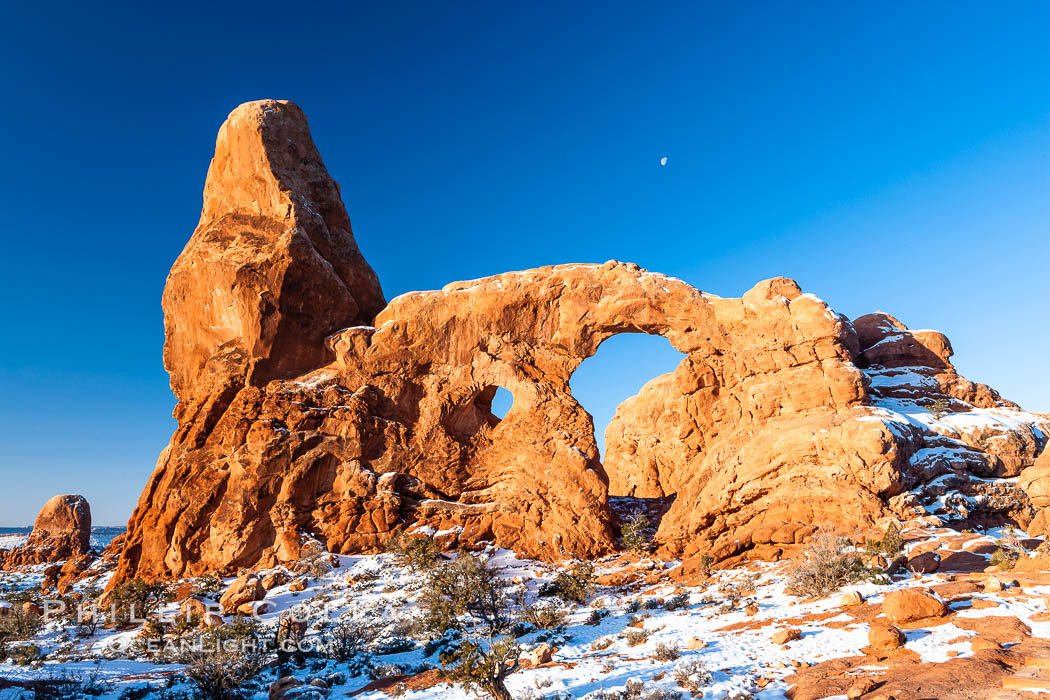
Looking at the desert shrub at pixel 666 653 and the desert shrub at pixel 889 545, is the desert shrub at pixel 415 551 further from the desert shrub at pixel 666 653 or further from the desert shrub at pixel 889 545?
the desert shrub at pixel 889 545

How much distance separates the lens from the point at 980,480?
21.5 m

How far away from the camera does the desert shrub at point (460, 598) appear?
16.3m

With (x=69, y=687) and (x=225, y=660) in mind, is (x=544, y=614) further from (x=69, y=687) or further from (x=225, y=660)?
(x=69, y=687)

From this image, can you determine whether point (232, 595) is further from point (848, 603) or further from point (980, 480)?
point (980, 480)

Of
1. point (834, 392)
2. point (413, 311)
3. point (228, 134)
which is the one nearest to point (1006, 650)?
point (834, 392)

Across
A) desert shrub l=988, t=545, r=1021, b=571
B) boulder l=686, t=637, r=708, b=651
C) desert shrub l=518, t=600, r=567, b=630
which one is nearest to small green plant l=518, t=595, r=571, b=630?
desert shrub l=518, t=600, r=567, b=630

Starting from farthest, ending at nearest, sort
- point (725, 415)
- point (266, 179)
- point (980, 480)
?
1. point (266, 179)
2. point (725, 415)
3. point (980, 480)

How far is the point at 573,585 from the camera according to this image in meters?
18.8

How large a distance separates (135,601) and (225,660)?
28.7ft

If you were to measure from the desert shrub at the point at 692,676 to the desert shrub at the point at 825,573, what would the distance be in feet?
19.0

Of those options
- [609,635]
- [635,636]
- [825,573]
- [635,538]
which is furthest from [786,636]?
[635,538]

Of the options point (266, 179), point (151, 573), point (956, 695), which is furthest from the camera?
point (266, 179)

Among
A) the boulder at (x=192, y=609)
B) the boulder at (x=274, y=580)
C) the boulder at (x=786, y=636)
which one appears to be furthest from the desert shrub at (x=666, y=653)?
the boulder at (x=274, y=580)

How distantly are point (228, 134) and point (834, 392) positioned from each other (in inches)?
1232
